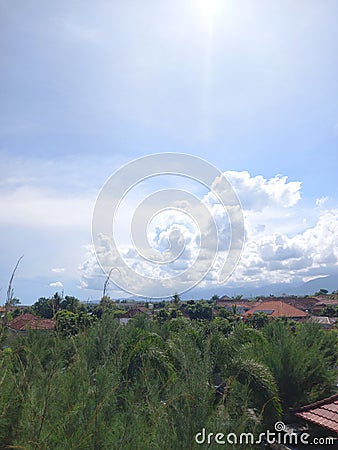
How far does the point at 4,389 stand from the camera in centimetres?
349

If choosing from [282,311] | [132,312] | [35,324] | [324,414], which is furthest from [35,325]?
[282,311]

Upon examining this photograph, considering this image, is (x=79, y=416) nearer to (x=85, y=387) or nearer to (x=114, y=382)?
(x=85, y=387)

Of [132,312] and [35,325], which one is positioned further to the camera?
[132,312]

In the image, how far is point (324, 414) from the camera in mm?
5738

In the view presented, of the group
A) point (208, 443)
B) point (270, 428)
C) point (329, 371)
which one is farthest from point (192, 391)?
point (329, 371)

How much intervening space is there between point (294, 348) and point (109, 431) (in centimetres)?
765

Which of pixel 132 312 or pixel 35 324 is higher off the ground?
pixel 132 312

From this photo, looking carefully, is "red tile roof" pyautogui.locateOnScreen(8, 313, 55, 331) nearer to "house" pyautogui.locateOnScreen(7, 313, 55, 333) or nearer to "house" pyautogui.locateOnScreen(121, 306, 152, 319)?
"house" pyautogui.locateOnScreen(7, 313, 55, 333)

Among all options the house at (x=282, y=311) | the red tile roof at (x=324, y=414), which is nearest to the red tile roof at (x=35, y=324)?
the red tile roof at (x=324, y=414)

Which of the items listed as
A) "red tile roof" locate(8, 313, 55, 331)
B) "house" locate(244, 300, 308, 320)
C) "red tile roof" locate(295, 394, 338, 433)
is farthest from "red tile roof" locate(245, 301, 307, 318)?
"red tile roof" locate(295, 394, 338, 433)

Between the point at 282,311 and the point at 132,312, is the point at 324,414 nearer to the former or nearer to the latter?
the point at 132,312

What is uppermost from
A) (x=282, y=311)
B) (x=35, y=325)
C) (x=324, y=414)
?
(x=282, y=311)

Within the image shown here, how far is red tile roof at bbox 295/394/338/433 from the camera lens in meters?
5.42

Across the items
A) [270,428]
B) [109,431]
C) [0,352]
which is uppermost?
[0,352]
